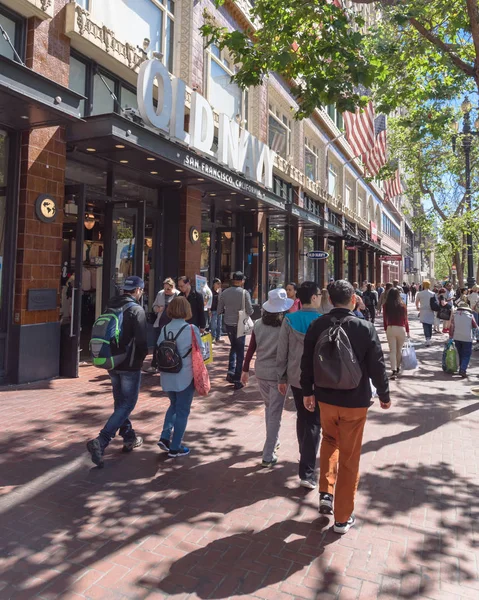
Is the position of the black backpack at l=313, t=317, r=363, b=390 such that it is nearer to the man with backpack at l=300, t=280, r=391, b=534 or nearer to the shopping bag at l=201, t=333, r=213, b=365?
the man with backpack at l=300, t=280, r=391, b=534

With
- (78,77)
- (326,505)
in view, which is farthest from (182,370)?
(78,77)

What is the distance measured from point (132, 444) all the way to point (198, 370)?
3.87 feet

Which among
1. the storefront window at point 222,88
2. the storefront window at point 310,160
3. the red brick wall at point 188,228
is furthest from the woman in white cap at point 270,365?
the storefront window at point 310,160

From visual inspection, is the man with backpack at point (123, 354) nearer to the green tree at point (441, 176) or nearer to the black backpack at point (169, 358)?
the black backpack at point (169, 358)

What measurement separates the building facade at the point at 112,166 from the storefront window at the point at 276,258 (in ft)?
5.10

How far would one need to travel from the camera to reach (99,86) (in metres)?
9.70

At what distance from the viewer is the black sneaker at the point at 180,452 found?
4.82m

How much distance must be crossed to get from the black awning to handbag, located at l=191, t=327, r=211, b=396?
4.05 metres

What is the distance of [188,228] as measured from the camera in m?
12.3

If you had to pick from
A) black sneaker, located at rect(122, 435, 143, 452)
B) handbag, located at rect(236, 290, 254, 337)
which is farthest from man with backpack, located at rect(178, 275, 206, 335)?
black sneaker, located at rect(122, 435, 143, 452)

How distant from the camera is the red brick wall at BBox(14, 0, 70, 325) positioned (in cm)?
759

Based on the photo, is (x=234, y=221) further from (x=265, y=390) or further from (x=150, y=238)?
(x=265, y=390)

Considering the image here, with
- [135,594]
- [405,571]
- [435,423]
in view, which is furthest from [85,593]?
[435,423]

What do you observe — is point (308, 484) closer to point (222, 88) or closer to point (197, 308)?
point (197, 308)
